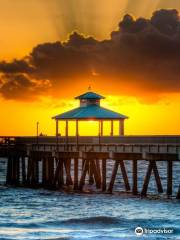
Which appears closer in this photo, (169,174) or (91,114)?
(169,174)

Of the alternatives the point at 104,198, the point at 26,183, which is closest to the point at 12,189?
the point at 26,183

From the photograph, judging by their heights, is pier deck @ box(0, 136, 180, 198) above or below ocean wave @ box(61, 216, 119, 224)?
above

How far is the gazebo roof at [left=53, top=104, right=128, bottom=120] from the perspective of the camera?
69688 mm

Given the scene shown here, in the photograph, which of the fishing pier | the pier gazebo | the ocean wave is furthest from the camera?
the pier gazebo

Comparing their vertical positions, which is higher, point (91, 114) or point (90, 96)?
point (90, 96)

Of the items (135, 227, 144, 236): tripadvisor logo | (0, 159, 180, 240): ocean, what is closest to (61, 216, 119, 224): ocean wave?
(0, 159, 180, 240): ocean

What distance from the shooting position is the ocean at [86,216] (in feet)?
126

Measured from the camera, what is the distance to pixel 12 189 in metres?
70.0

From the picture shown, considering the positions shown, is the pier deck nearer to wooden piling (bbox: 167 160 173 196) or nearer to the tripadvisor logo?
wooden piling (bbox: 167 160 173 196)

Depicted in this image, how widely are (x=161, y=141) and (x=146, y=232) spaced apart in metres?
18.3

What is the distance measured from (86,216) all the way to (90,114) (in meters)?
25.7

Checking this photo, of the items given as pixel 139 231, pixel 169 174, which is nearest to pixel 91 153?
pixel 169 174

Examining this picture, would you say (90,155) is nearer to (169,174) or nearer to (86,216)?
(169,174)

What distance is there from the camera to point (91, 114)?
70188mm
